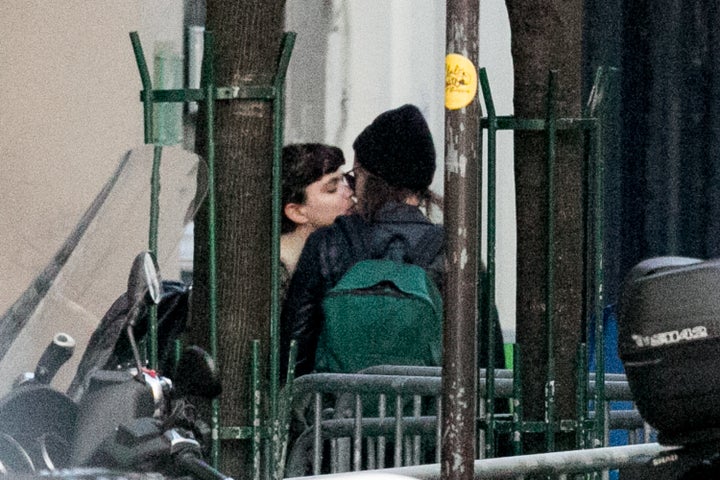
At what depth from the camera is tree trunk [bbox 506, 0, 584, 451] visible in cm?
538

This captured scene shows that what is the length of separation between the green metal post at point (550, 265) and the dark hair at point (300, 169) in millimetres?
1851

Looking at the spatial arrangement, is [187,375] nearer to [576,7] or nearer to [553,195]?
[553,195]

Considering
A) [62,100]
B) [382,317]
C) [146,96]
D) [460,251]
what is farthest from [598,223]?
[62,100]

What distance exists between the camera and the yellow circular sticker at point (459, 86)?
3584 mm

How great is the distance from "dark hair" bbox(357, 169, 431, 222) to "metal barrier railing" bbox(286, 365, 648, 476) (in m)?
0.77

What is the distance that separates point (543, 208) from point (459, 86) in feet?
6.06

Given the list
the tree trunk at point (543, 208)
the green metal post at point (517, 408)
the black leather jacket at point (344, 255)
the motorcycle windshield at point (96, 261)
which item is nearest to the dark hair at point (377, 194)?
the black leather jacket at point (344, 255)

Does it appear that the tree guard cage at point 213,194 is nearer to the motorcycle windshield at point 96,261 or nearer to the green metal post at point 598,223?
the motorcycle windshield at point 96,261

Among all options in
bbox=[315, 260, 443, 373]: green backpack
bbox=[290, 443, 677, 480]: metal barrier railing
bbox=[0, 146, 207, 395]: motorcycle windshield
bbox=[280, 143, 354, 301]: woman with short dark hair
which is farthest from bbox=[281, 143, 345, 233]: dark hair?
bbox=[0, 146, 207, 395]: motorcycle windshield

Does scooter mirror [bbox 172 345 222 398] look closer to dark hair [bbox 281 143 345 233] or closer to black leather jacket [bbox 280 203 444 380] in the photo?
black leather jacket [bbox 280 203 444 380]

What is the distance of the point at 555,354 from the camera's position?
5402mm

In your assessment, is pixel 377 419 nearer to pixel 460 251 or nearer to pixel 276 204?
pixel 276 204

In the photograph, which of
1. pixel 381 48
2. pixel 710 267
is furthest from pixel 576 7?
pixel 381 48

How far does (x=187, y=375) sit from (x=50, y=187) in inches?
205
